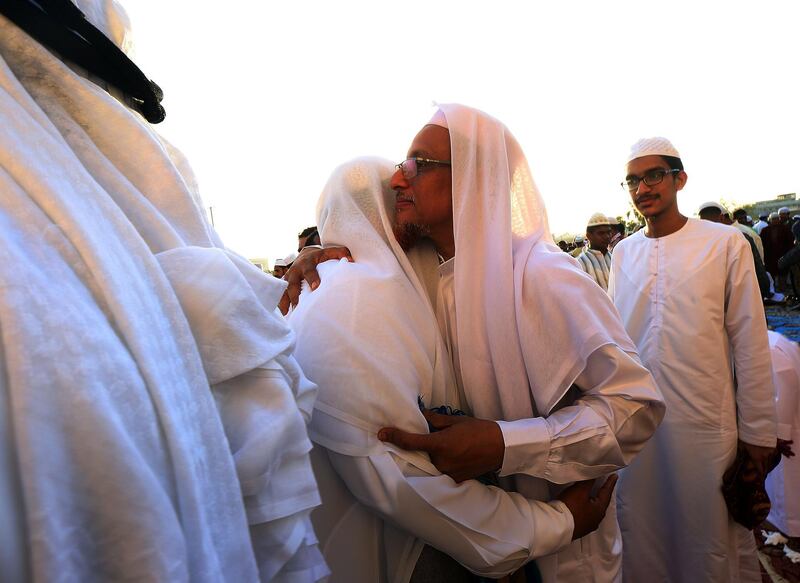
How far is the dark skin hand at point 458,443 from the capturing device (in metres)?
1.45

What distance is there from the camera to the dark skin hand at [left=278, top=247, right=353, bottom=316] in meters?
1.94

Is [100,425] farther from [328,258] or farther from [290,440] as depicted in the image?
[328,258]

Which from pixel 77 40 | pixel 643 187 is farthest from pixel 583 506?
pixel 643 187

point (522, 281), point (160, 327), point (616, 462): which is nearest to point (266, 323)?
point (160, 327)

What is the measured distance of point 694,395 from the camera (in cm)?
275

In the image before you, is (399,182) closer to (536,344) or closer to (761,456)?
(536,344)

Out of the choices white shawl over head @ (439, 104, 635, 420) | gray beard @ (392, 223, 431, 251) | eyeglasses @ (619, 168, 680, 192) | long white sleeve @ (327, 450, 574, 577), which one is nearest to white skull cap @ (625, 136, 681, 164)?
eyeglasses @ (619, 168, 680, 192)

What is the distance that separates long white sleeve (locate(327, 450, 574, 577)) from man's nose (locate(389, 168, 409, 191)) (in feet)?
3.86

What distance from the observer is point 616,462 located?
167 centimetres

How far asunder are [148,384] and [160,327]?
0.35 ft

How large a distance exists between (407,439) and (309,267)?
2.88 feet

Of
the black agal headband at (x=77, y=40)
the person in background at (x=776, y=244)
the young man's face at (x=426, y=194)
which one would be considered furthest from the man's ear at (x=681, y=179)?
the person in background at (x=776, y=244)

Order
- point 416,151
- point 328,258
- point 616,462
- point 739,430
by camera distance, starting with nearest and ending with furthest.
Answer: point 616,462, point 328,258, point 416,151, point 739,430

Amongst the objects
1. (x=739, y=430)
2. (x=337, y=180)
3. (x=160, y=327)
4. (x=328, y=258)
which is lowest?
(x=739, y=430)
